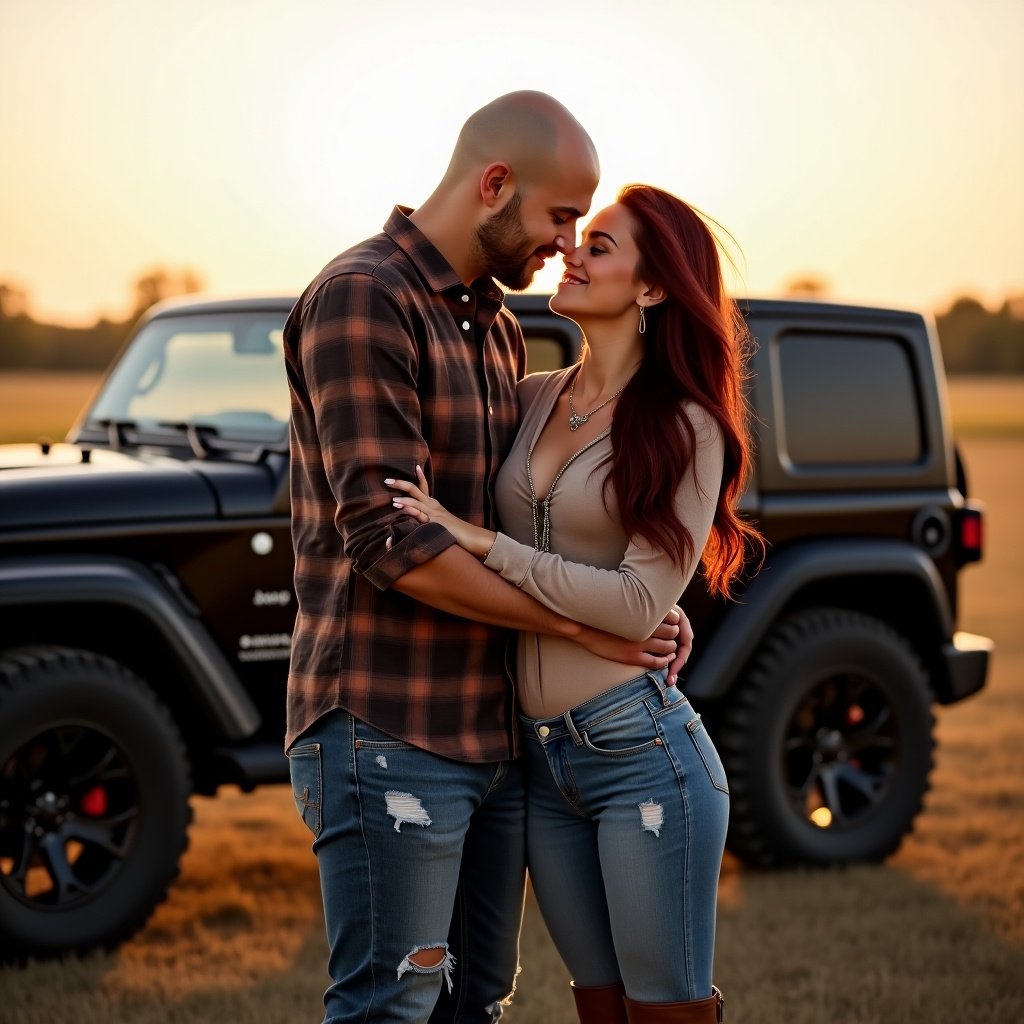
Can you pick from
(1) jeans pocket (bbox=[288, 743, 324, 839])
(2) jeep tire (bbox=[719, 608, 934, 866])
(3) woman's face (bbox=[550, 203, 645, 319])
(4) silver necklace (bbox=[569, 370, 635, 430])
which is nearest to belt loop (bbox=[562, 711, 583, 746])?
(1) jeans pocket (bbox=[288, 743, 324, 839])

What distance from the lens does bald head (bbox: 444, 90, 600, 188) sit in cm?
270

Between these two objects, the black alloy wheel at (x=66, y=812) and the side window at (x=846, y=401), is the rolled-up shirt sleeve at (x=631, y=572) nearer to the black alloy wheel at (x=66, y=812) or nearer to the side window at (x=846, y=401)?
the black alloy wheel at (x=66, y=812)

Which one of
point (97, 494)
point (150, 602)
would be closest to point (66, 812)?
point (150, 602)


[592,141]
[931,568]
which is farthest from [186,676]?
[931,568]

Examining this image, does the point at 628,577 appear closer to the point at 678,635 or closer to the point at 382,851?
the point at 678,635

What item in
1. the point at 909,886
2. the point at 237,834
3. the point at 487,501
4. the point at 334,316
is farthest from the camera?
the point at 237,834

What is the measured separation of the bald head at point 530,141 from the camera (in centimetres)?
270

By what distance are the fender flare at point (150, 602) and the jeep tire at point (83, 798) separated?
0.48ft

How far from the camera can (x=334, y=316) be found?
8.17 feet

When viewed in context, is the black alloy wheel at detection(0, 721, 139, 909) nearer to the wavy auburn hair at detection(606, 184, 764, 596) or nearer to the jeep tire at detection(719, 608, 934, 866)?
the jeep tire at detection(719, 608, 934, 866)

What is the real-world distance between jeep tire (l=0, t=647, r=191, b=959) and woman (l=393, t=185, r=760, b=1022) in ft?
6.60

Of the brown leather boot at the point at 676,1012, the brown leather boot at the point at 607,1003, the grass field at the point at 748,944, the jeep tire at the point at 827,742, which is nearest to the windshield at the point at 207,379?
the grass field at the point at 748,944

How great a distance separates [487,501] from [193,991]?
2.16 meters

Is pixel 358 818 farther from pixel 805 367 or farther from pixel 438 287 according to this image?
pixel 805 367
